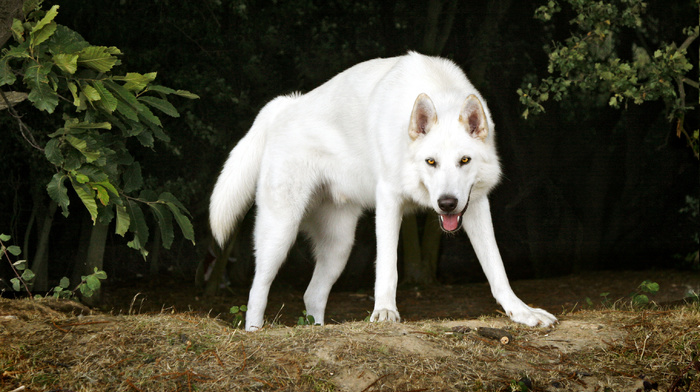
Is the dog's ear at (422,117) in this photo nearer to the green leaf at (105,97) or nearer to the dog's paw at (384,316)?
the dog's paw at (384,316)

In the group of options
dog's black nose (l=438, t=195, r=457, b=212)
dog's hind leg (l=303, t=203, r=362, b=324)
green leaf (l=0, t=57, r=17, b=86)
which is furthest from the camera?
dog's hind leg (l=303, t=203, r=362, b=324)

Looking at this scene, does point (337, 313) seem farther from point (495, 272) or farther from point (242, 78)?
point (495, 272)

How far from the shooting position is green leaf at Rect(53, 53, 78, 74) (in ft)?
11.7

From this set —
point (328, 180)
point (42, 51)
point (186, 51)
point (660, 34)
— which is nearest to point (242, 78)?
point (186, 51)

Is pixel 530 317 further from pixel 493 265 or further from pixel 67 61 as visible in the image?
pixel 67 61

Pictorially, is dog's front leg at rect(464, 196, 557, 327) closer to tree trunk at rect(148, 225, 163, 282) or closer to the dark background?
the dark background

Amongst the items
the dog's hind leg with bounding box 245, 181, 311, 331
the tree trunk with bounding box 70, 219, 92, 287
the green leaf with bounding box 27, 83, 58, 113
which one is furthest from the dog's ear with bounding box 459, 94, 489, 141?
the tree trunk with bounding box 70, 219, 92, 287

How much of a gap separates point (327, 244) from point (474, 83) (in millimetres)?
5208

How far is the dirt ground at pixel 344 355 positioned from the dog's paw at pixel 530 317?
0.23ft

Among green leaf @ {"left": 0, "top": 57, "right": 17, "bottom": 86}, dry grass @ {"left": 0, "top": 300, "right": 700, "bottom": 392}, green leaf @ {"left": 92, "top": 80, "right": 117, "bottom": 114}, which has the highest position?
green leaf @ {"left": 0, "top": 57, "right": 17, "bottom": 86}

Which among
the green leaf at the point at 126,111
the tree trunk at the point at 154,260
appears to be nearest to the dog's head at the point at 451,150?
the green leaf at the point at 126,111

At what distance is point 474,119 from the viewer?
4.07 meters

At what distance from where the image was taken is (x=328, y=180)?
5.05 meters

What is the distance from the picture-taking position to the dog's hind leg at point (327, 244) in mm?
5070
